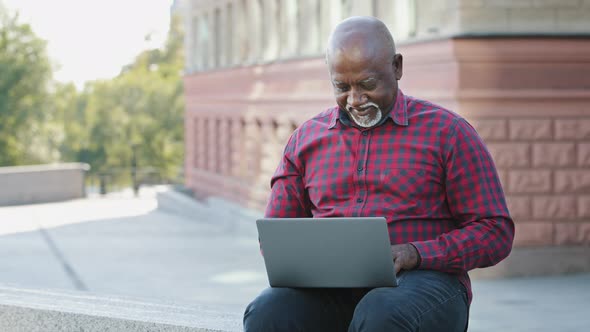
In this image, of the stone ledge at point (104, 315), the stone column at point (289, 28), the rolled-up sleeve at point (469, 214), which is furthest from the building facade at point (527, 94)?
the rolled-up sleeve at point (469, 214)

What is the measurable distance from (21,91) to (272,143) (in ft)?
133

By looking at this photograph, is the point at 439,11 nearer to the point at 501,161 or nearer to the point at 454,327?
the point at 501,161

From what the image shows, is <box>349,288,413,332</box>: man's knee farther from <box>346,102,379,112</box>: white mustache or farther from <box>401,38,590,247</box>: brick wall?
<box>401,38,590,247</box>: brick wall

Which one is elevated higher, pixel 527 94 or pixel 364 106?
pixel 364 106

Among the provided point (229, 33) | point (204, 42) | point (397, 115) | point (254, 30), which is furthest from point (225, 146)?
point (397, 115)

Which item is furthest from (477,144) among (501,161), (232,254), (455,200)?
(232,254)

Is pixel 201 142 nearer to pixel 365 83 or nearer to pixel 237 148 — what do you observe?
pixel 237 148

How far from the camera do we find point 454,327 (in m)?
4.47

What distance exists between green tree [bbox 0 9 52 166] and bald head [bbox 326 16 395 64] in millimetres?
58890

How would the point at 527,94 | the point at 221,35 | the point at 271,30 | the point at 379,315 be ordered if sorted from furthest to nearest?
the point at 221,35, the point at 271,30, the point at 527,94, the point at 379,315

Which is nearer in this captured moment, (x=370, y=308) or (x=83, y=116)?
(x=370, y=308)

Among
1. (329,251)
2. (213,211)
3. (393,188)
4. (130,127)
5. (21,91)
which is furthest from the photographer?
(130,127)

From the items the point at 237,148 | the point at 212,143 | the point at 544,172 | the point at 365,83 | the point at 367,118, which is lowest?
the point at 212,143

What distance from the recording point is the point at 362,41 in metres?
4.69
